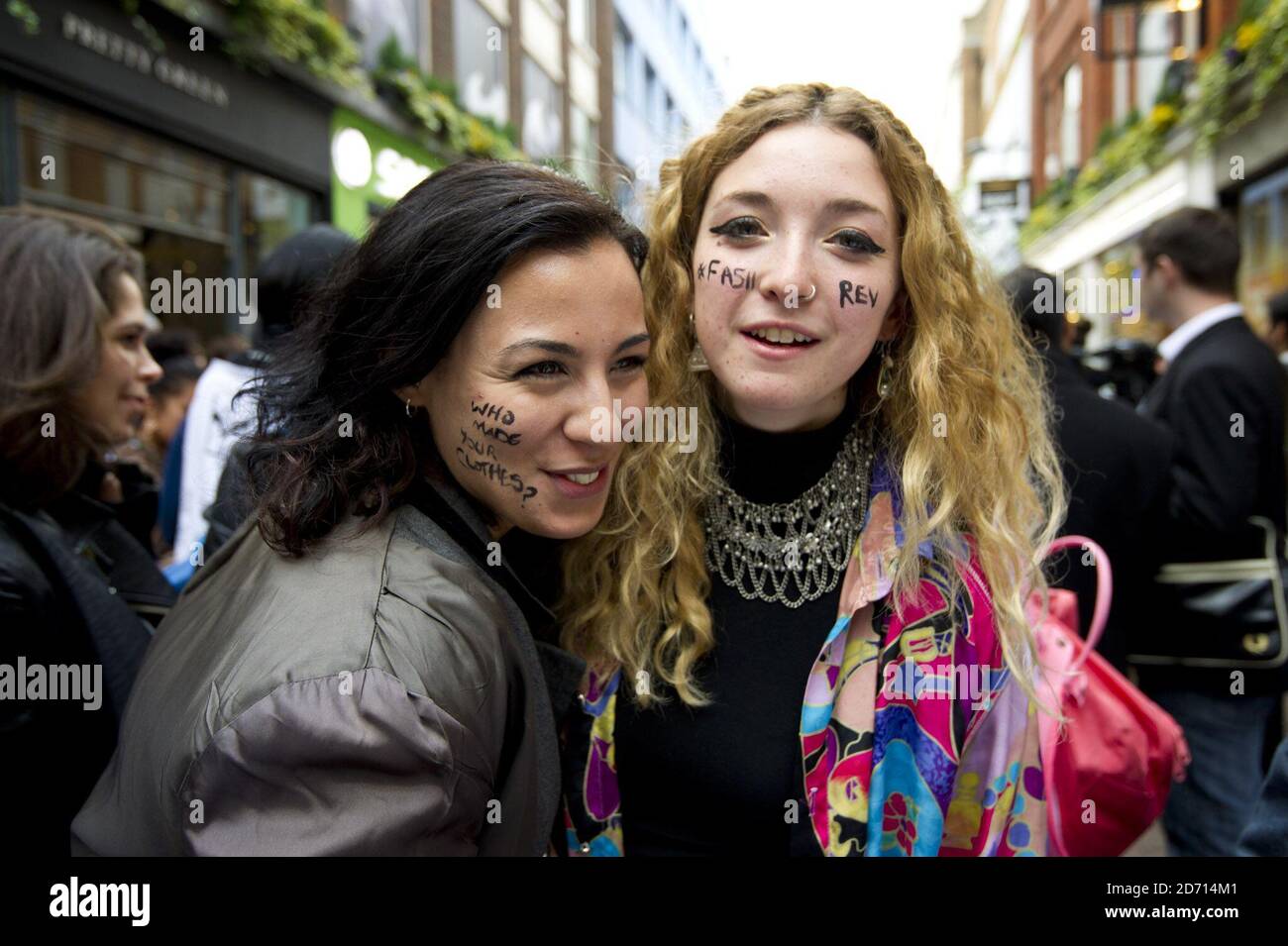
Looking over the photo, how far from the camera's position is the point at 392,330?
1356 millimetres

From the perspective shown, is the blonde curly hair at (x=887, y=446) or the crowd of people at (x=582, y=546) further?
the blonde curly hair at (x=887, y=446)

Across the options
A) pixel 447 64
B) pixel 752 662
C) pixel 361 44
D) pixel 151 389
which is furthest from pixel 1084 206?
pixel 752 662

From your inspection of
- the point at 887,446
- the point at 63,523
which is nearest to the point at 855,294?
the point at 887,446

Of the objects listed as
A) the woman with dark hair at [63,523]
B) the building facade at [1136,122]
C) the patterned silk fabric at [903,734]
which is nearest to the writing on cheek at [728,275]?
the patterned silk fabric at [903,734]

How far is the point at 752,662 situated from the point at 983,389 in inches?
27.2

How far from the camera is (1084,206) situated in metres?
12.3

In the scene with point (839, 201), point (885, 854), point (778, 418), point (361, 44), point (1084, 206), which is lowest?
point (885, 854)

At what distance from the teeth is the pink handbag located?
65 cm

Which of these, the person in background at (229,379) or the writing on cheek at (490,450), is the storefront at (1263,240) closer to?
the person in background at (229,379)

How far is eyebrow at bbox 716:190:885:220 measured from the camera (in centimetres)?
155

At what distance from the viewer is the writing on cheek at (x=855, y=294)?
154 centimetres

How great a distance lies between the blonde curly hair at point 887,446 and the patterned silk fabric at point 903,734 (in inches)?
1.8

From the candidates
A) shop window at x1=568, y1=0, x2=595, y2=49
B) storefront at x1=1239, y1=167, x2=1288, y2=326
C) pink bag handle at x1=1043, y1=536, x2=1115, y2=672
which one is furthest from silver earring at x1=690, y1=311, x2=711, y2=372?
storefront at x1=1239, y1=167, x2=1288, y2=326
